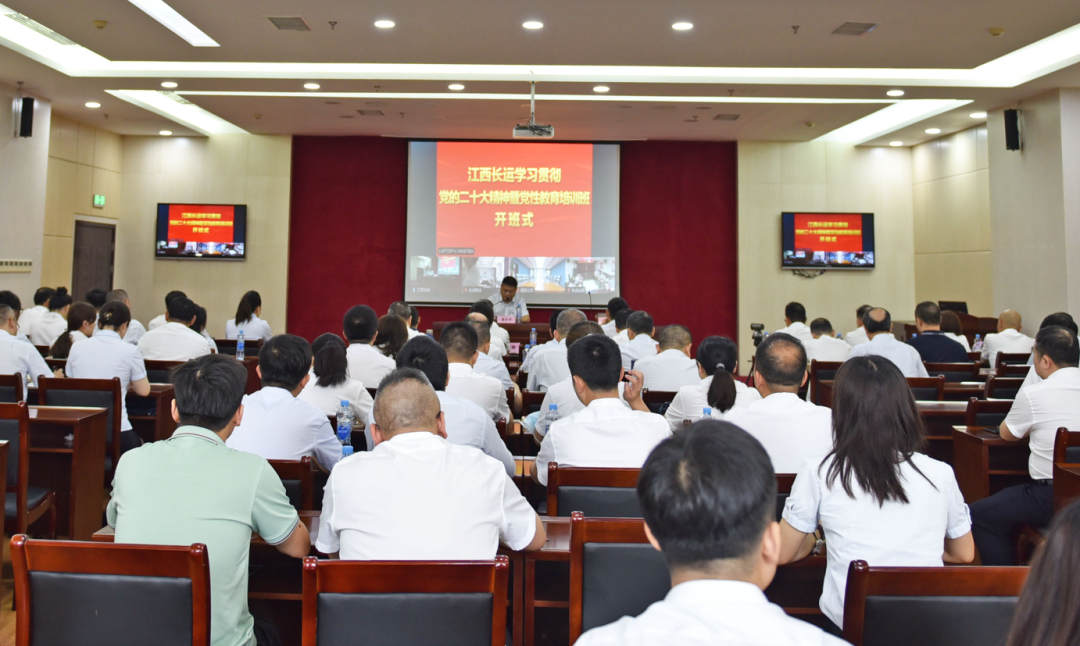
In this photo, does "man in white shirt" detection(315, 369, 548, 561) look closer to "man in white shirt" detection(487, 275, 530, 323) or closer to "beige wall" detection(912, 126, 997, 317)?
"man in white shirt" detection(487, 275, 530, 323)

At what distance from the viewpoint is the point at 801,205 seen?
10.4m

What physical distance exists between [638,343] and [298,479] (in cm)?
335

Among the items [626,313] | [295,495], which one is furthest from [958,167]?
[295,495]

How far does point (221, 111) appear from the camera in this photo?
29.4ft

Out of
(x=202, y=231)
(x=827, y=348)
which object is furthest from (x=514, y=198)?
(x=827, y=348)

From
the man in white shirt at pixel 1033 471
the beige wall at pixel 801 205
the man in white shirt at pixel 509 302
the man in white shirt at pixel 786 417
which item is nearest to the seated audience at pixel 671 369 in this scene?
the man in white shirt at pixel 1033 471

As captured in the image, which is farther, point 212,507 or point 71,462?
point 71,462

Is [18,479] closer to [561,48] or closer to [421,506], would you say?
[421,506]

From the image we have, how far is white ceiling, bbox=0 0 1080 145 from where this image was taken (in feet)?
18.6

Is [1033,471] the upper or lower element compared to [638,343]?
lower

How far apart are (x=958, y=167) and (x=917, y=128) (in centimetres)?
81

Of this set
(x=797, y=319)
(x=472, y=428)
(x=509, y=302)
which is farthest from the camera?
(x=509, y=302)

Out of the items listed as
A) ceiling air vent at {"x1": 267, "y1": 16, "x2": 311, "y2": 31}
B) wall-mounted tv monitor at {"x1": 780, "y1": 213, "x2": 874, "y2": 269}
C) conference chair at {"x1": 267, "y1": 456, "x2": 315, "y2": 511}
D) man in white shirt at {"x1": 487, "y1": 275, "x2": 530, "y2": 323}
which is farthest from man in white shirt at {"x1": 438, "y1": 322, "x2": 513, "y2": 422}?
wall-mounted tv monitor at {"x1": 780, "y1": 213, "x2": 874, "y2": 269}

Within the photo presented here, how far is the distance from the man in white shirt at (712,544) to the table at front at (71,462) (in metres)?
3.21
